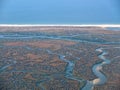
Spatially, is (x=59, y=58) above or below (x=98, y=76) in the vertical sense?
above

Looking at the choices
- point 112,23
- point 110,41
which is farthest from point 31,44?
point 112,23

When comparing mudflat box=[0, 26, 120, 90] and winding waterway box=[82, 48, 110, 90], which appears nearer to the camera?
winding waterway box=[82, 48, 110, 90]

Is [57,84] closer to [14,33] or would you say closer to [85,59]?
[85,59]

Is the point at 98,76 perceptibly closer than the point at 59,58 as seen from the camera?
Yes

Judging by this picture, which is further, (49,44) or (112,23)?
(112,23)

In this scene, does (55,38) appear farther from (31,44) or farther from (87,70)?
(87,70)

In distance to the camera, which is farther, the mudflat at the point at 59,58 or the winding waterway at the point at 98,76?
the mudflat at the point at 59,58

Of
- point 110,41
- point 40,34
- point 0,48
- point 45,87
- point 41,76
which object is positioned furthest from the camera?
point 40,34

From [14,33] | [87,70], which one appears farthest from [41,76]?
[14,33]

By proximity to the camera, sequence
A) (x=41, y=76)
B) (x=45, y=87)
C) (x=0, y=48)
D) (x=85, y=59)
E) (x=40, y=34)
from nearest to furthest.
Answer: (x=45, y=87) → (x=41, y=76) → (x=85, y=59) → (x=0, y=48) → (x=40, y=34)

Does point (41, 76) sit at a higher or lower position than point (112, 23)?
lower
